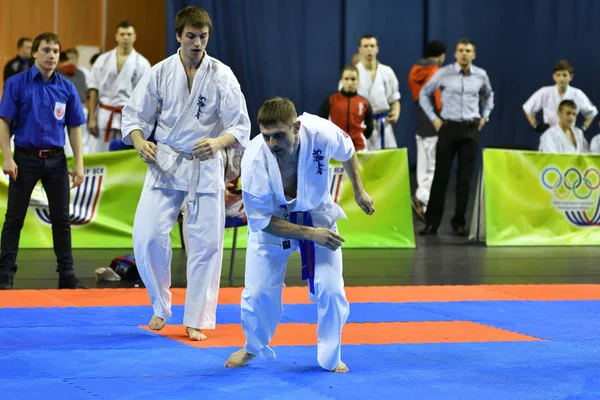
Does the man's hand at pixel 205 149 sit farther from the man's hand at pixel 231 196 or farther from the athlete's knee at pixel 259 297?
the man's hand at pixel 231 196

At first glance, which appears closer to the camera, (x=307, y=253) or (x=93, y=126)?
(x=307, y=253)

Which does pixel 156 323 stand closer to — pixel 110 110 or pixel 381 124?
pixel 110 110

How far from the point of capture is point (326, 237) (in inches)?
163

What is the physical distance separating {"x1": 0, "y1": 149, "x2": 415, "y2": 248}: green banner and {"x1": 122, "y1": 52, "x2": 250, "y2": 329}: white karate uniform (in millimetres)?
3597

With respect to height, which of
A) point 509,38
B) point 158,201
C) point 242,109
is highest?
point 509,38

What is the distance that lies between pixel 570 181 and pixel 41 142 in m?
5.45

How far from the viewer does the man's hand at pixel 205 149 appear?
16.4ft

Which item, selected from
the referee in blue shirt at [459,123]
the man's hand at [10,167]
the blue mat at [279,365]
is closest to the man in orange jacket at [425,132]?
the referee in blue shirt at [459,123]

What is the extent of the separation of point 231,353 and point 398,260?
152 inches

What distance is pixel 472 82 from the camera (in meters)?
10.2

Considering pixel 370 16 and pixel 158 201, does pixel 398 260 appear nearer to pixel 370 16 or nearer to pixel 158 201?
pixel 158 201

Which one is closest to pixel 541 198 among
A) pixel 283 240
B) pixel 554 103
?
pixel 554 103

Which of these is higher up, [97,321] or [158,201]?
[158,201]

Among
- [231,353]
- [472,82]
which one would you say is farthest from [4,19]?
[231,353]
